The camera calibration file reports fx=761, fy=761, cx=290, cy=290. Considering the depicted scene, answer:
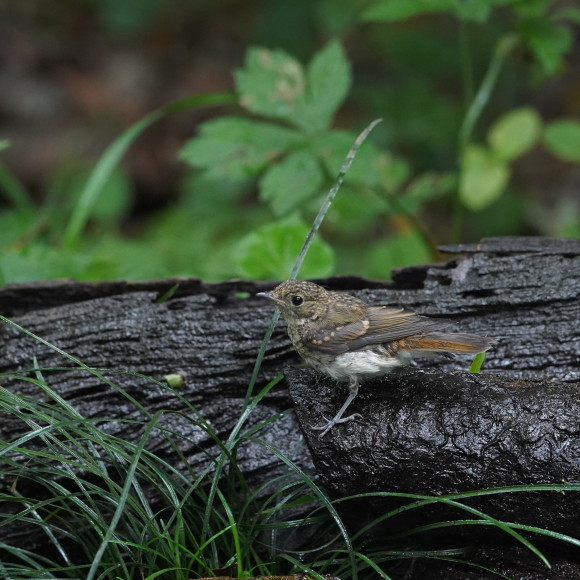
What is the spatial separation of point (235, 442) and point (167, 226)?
463 centimetres

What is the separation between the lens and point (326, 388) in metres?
3.27

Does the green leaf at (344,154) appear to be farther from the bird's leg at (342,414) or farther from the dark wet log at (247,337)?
the bird's leg at (342,414)

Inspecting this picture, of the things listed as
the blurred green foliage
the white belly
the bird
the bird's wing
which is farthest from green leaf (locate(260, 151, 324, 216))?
the white belly

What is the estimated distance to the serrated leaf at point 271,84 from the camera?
476cm

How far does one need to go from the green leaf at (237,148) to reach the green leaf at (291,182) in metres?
0.13

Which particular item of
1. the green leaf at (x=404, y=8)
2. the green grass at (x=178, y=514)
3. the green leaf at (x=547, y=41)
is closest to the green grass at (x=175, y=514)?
the green grass at (x=178, y=514)

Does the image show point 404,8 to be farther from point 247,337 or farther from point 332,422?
point 332,422

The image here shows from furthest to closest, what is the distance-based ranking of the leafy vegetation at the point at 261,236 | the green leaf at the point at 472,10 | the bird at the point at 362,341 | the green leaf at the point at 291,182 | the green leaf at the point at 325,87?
the green leaf at the point at 325,87 → the green leaf at the point at 472,10 → the green leaf at the point at 291,182 → the bird at the point at 362,341 → the leafy vegetation at the point at 261,236

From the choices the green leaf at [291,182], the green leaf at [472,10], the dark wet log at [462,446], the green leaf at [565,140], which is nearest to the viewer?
the dark wet log at [462,446]

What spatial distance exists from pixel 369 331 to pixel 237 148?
1939mm

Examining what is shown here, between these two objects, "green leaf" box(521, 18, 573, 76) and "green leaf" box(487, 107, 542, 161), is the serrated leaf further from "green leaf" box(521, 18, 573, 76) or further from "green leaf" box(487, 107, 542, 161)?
"green leaf" box(487, 107, 542, 161)

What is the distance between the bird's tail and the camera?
9.66 ft

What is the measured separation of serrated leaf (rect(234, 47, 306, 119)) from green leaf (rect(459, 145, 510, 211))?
1.44 metres

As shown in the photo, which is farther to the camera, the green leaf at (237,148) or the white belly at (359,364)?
the green leaf at (237,148)
